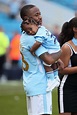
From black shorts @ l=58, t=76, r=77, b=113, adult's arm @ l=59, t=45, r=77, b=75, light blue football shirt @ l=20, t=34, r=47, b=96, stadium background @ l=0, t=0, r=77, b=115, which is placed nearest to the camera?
light blue football shirt @ l=20, t=34, r=47, b=96

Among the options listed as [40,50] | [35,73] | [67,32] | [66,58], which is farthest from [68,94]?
[40,50]

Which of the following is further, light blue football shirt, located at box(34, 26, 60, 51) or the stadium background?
the stadium background

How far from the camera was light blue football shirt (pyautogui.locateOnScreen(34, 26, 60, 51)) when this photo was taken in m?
6.18

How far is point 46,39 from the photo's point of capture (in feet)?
20.4

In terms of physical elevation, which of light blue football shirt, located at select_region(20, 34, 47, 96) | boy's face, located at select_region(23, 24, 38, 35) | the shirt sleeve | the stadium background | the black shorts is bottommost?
the black shorts

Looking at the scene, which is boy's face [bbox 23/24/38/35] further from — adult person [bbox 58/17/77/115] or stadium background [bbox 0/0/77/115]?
stadium background [bbox 0/0/77/115]

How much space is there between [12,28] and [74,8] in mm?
3098

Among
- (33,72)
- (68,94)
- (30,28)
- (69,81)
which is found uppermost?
(30,28)

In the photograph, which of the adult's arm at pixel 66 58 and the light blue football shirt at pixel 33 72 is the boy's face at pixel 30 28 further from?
the adult's arm at pixel 66 58

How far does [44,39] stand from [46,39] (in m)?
0.03

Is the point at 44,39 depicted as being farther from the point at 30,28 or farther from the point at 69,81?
the point at 69,81

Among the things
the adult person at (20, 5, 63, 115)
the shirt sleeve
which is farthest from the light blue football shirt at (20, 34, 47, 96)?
the shirt sleeve

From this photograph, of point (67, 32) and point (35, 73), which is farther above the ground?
point (67, 32)

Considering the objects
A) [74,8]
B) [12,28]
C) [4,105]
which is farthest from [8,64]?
[4,105]
